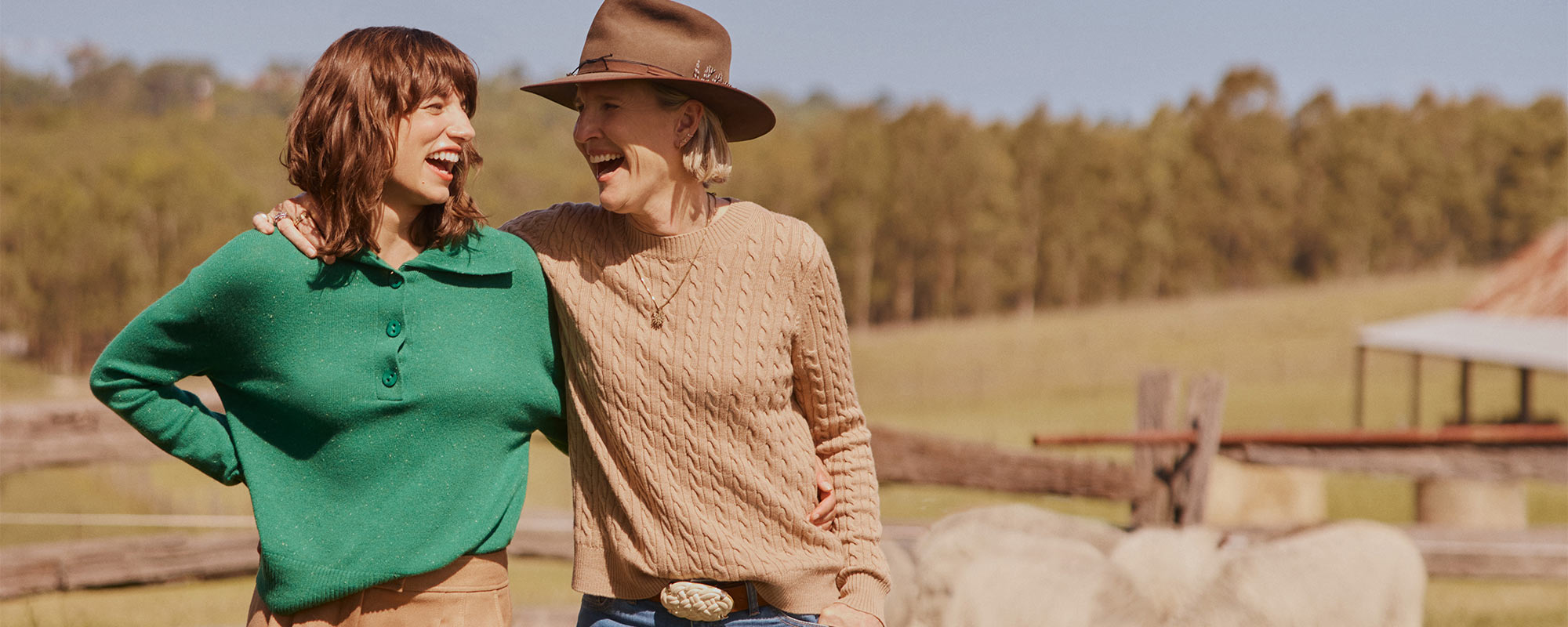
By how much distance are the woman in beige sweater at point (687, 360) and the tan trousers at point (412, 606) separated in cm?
19

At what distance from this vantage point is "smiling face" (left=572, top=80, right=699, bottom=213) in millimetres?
1992

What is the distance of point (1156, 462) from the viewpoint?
17.7ft

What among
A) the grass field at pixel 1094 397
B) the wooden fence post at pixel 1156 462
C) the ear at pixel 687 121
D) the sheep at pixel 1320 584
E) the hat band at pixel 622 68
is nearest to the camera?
the hat band at pixel 622 68

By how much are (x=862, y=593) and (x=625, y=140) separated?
0.95 meters

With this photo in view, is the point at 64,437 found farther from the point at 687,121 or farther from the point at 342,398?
the point at 687,121

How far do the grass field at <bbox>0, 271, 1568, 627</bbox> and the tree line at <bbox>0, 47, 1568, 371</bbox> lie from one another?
4690 millimetres

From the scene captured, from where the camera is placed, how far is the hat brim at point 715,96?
1.95 m

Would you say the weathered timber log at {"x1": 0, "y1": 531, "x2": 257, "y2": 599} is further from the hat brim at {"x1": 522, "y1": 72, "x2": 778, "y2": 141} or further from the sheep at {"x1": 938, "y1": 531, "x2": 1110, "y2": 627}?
the hat brim at {"x1": 522, "y1": 72, "x2": 778, "y2": 141}

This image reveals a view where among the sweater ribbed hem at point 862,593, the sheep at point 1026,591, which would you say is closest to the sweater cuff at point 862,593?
the sweater ribbed hem at point 862,593

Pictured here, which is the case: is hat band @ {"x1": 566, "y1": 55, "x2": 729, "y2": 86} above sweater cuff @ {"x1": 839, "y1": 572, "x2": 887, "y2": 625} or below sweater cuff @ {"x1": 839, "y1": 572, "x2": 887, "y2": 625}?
above

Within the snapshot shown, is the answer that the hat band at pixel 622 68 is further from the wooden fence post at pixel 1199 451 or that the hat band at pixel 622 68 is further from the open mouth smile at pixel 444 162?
the wooden fence post at pixel 1199 451

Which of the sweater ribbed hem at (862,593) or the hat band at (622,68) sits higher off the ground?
the hat band at (622,68)

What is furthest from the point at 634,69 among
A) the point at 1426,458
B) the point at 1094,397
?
the point at 1094,397

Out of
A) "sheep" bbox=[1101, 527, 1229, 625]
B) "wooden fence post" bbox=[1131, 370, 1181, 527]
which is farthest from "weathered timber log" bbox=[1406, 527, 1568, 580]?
"sheep" bbox=[1101, 527, 1229, 625]
